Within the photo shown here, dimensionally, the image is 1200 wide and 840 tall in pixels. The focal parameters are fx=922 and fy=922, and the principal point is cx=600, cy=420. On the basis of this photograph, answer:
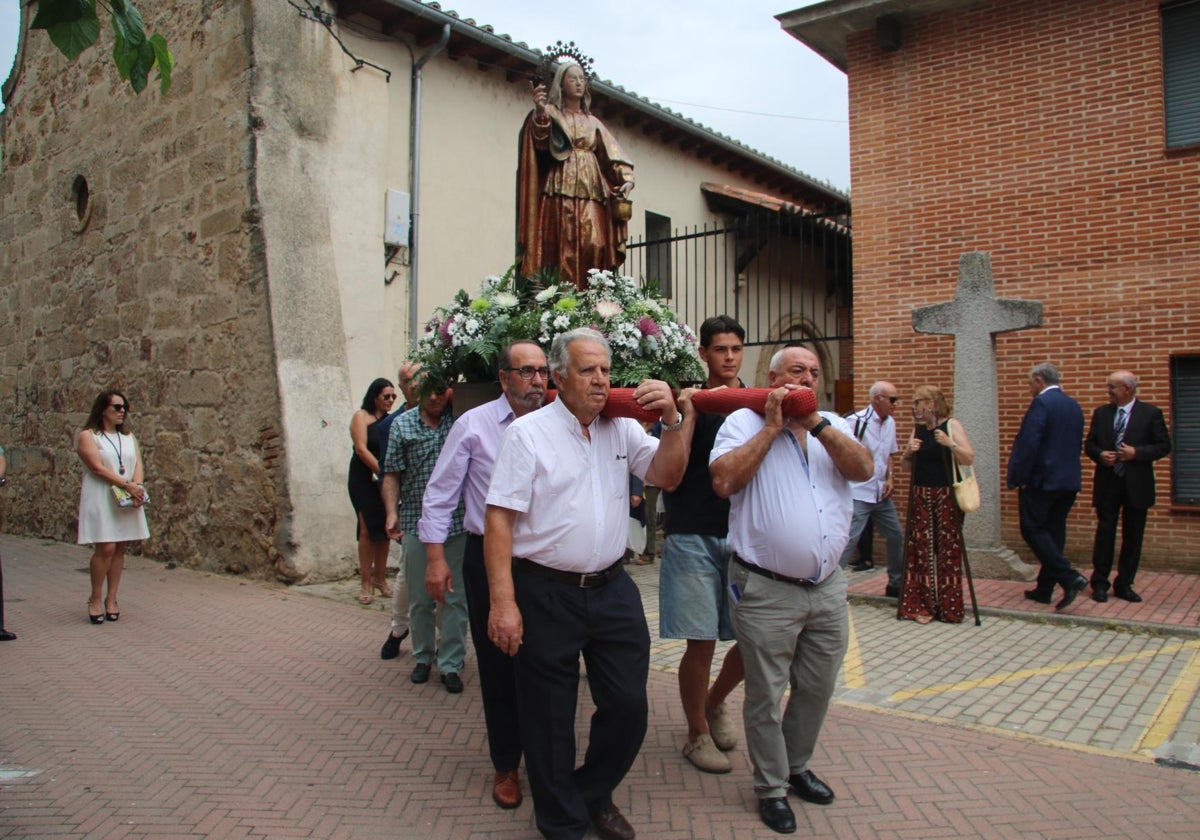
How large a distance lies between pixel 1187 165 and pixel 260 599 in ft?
33.0

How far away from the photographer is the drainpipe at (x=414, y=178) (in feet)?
35.5

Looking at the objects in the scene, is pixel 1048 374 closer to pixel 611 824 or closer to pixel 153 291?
pixel 611 824

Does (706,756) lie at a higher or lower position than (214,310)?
lower

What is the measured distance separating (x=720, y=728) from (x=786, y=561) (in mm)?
1229

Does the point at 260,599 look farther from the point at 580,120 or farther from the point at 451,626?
the point at 580,120

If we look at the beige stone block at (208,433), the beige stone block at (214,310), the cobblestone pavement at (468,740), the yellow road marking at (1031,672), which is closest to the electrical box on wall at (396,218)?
Result: the beige stone block at (214,310)

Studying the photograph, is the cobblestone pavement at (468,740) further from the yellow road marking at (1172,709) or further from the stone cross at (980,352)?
the stone cross at (980,352)

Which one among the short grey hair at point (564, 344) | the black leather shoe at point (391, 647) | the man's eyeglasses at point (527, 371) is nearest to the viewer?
the short grey hair at point (564, 344)

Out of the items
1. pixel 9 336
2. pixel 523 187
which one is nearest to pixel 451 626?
pixel 523 187

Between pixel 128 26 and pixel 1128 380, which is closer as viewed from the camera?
pixel 128 26

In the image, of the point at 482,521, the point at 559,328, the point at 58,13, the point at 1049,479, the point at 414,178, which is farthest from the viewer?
the point at 414,178

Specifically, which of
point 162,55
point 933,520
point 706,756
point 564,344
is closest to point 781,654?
point 706,756

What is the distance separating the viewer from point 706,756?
4090 millimetres

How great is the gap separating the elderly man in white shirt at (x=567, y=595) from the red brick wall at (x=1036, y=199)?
Answer: 8079mm
